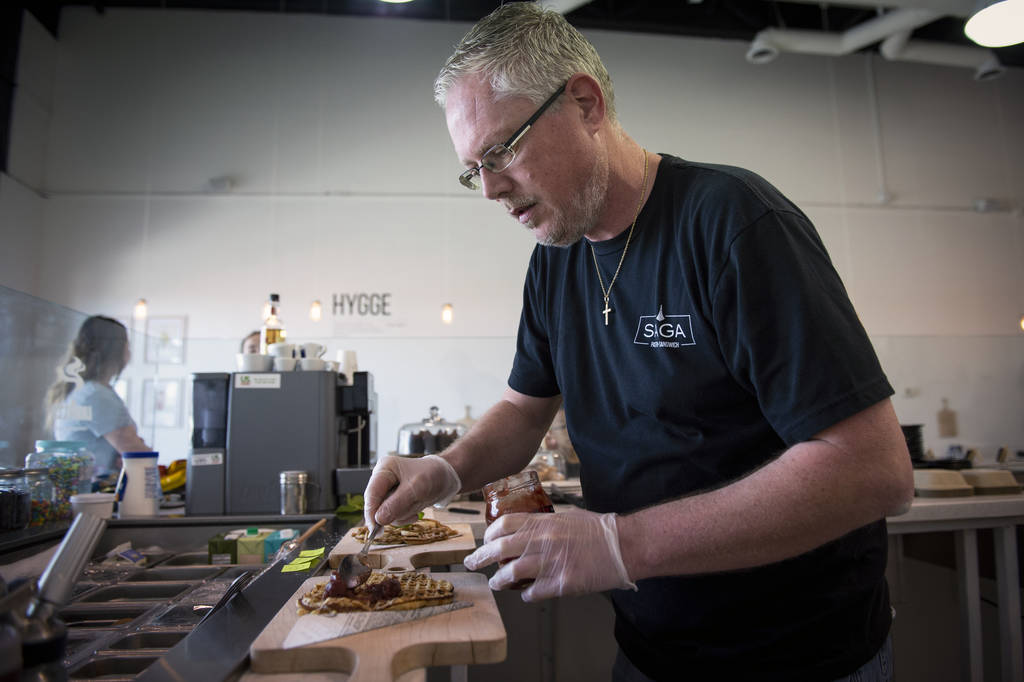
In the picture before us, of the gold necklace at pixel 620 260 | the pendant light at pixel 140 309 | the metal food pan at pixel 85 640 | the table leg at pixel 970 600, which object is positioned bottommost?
the table leg at pixel 970 600

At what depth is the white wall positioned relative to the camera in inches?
205

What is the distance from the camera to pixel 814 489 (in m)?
0.73

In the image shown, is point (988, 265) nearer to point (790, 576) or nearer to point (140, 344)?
point (790, 576)

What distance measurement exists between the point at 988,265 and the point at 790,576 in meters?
6.60

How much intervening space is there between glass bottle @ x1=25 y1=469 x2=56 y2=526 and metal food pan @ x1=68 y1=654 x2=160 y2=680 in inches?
36.1

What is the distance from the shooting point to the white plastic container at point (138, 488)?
1859mm

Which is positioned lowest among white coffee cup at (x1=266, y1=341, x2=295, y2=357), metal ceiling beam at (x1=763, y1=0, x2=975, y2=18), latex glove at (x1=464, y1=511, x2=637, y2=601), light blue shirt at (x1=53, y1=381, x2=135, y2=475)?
latex glove at (x1=464, y1=511, x2=637, y2=601)

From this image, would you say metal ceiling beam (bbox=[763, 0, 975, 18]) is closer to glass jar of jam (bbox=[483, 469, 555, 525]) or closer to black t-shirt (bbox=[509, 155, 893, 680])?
black t-shirt (bbox=[509, 155, 893, 680])

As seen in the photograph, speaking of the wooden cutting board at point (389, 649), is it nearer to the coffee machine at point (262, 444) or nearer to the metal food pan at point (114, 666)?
the metal food pan at point (114, 666)

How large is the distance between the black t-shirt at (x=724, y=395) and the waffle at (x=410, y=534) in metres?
0.37

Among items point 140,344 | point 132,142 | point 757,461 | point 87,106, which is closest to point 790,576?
point 757,461

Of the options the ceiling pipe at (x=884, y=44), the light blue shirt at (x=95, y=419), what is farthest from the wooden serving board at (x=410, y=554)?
the ceiling pipe at (x=884, y=44)

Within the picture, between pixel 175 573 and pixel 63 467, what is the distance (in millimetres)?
592

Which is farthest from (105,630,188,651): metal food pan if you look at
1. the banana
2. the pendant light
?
the pendant light
